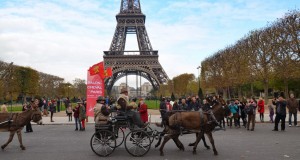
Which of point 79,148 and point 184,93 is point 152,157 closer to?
point 79,148

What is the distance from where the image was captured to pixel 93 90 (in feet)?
67.9

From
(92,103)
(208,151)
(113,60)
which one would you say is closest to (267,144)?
(208,151)

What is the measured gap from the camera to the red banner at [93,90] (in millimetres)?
20516

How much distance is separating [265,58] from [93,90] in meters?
29.8

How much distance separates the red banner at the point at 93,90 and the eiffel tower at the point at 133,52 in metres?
53.6

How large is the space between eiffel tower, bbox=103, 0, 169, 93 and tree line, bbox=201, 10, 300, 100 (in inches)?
885

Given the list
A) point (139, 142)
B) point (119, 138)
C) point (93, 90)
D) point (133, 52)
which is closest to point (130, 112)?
point (139, 142)

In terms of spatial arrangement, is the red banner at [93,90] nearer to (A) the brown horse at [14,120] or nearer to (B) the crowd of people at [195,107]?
(B) the crowd of people at [195,107]

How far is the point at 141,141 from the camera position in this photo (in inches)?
415

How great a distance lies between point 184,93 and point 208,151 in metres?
69.7

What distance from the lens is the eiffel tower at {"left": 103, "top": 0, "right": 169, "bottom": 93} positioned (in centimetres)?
7731

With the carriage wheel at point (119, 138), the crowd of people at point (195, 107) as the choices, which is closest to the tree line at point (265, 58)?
the crowd of people at point (195, 107)

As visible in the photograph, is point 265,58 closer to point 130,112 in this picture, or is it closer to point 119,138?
point 119,138

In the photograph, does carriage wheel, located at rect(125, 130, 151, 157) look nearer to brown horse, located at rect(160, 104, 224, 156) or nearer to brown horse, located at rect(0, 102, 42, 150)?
brown horse, located at rect(160, 104, 224, 156)
